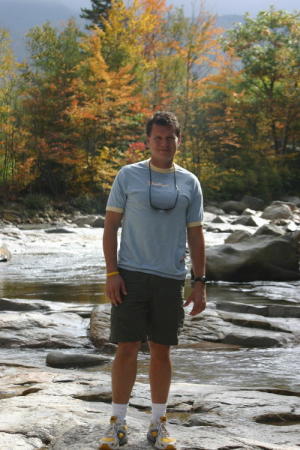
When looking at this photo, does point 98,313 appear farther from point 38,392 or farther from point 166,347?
point 166,347

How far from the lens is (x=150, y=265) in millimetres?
2830

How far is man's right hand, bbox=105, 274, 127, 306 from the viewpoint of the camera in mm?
2797

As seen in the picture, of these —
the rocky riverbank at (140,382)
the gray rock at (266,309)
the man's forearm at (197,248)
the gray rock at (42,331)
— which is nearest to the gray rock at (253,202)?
the rocky riverbank at (140,382)

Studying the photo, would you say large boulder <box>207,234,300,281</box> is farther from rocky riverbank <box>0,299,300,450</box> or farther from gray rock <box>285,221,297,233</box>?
rocky riverbank <box>0,299,300,450</box>

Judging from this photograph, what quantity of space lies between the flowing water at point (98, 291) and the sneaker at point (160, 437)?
1.36 meters

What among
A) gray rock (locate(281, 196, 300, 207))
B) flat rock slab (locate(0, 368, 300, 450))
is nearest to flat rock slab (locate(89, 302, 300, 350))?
flat rock slab (locate(0, 368, 300, 450))

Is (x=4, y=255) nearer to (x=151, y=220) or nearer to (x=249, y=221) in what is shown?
(x=249, y=221)

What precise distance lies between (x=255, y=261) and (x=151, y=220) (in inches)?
260

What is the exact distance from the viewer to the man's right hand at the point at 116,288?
110 inches

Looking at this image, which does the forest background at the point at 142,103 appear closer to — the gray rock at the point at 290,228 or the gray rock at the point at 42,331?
the gray rock at the point at 290,228

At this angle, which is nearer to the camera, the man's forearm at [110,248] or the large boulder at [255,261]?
the man's forearm at [110,248]

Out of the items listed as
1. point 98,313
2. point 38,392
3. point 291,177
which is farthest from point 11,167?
point 38,392

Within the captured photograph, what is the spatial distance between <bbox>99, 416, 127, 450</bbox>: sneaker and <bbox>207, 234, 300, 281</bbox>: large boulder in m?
6.45

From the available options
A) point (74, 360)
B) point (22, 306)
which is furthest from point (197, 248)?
point (22, 306)
